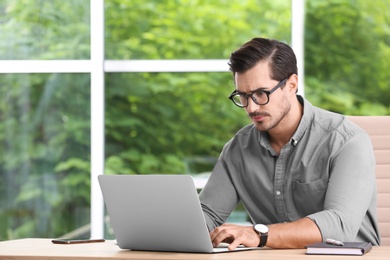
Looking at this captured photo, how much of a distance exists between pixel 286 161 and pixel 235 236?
520mm

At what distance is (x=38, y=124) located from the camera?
15.8 feet

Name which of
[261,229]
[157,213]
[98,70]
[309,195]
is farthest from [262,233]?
[98,70]

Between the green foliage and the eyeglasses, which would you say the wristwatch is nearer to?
the eyeglasses

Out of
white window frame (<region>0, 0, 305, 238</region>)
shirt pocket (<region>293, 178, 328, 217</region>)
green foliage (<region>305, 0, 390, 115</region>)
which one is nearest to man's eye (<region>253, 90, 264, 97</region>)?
shirt pocket (<region>293, 178, 328, 217</region>)

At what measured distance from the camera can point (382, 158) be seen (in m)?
2.89

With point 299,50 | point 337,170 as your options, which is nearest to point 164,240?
point 337,170

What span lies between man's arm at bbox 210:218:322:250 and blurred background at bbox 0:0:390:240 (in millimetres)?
2465

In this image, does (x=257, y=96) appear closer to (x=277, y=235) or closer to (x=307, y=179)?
(x=307, y=179)

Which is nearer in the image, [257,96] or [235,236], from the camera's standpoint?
[235,236]

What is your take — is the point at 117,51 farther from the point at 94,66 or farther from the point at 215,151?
the point at 215,151

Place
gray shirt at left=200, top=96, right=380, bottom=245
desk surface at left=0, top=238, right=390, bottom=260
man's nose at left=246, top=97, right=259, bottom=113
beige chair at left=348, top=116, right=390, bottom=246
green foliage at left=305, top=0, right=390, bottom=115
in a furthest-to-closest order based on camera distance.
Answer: green foliage at left=305, top=0, right=390, bottom=115
beige chair at left=348, top=116, right=390, bottom=246
man's nose at left=246, top=97, right=259, bottom=113
gray shirt at left=200, top=96, right=380, bottom=245
desk surface at left=0, top=238, right=390, bottom=260

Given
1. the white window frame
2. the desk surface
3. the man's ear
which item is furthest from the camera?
the white window frame

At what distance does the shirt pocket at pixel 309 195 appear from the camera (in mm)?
2584

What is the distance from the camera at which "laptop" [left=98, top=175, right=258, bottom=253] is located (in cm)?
211
